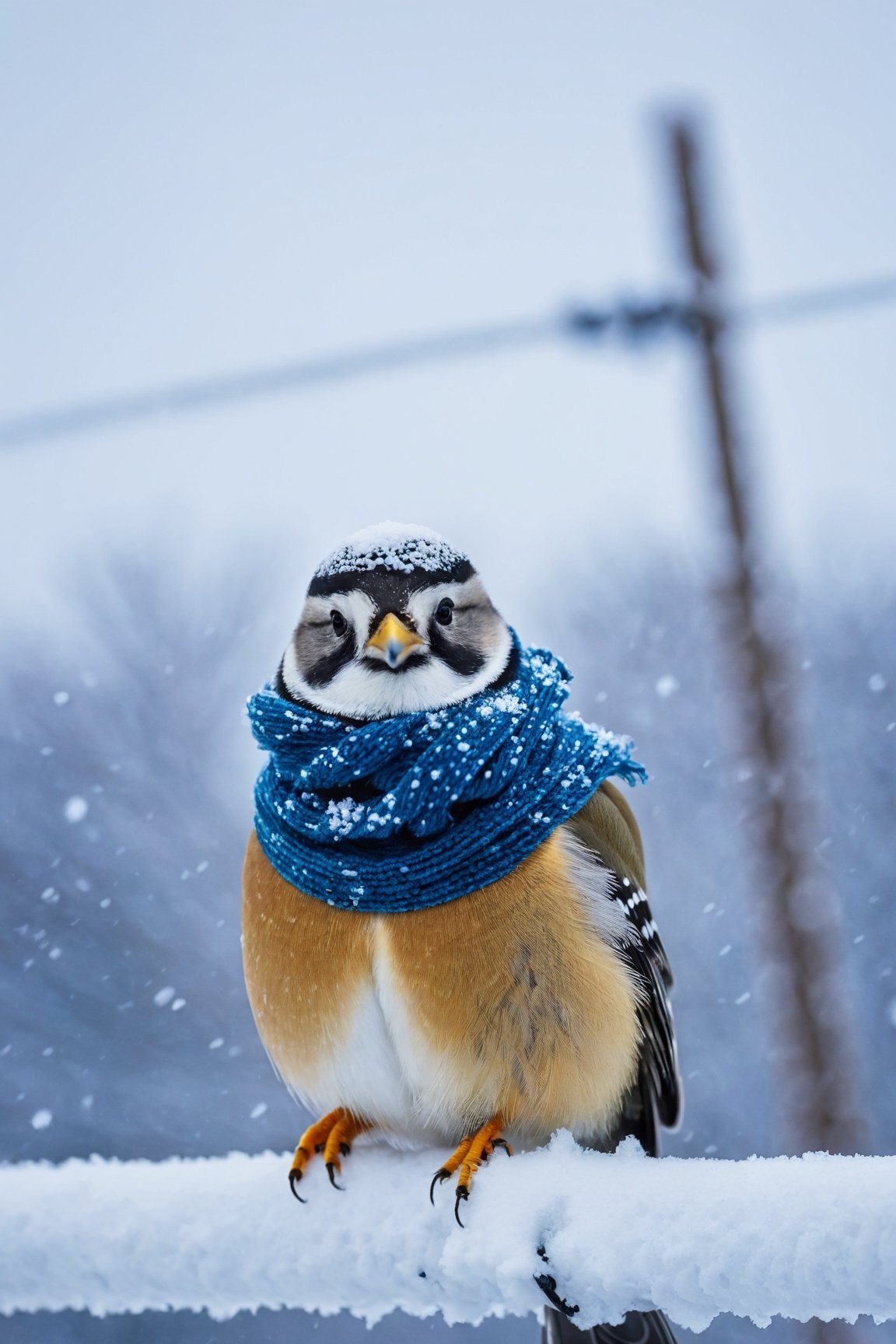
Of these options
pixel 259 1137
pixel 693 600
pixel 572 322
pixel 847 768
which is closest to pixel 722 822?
pixel 847 768

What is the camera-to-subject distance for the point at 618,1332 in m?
1.57

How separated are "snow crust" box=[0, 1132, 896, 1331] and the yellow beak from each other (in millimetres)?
604

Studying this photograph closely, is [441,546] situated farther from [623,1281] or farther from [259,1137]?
[259,1137]

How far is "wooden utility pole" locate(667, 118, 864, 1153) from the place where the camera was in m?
2.75

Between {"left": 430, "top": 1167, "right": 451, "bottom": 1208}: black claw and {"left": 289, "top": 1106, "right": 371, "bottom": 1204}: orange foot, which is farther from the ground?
{"left": 289, "top": 1106, "right": 371, "bottom": 1204}: orange foot

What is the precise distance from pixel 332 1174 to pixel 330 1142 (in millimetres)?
69

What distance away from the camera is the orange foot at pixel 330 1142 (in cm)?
147

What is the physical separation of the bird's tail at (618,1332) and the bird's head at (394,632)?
2.68 ft

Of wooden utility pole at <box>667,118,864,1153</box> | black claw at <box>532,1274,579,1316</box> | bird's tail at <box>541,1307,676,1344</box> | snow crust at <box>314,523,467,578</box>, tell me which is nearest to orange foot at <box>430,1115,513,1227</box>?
black claw at <box>532,1274,579,1316</box>

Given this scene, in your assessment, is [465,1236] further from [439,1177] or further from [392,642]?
[392,642]

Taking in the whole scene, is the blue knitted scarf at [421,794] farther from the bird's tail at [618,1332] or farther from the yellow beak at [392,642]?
the bird's tail at [618,1332]

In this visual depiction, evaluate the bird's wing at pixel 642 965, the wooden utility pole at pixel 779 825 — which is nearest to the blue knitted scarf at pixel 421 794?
the bird's wing at pixel 642 965

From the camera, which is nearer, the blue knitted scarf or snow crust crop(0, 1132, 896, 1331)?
snow crust crop(0, 1132, 896, 1331)

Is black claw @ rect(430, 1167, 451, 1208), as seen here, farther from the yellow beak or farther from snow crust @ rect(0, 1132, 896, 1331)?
the yellow beak
